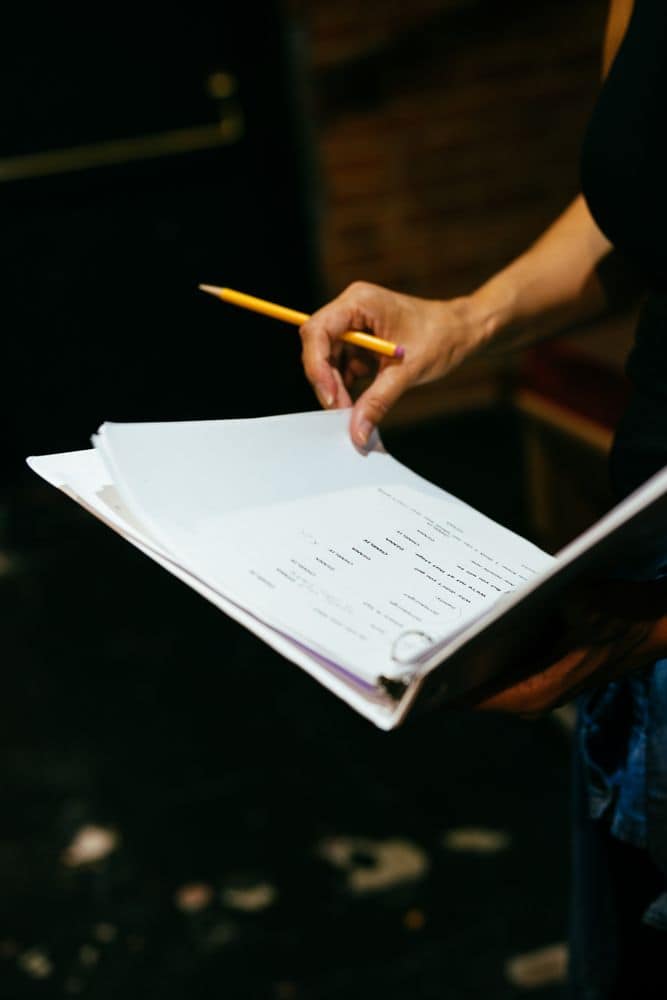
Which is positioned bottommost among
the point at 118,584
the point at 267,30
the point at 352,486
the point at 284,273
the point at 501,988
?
the point at 501,988

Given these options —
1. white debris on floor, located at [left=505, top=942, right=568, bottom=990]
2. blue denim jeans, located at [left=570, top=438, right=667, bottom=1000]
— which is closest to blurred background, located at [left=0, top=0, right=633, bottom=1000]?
white debris on floor, located at [left=505, top=942, right=568, bottom=990]

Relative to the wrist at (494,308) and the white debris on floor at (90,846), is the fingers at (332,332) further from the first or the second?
the white debris on floor at (90,846)

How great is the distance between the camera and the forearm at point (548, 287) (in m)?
0.92

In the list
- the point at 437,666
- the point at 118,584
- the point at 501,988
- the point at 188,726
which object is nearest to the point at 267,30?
the point at 118,584

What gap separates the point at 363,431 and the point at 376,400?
33mm

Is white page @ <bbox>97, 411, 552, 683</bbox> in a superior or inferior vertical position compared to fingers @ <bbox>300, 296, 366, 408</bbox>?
inferior

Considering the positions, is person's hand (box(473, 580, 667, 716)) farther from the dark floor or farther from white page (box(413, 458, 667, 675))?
the dark floor

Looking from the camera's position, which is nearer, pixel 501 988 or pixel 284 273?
pixel 501 988

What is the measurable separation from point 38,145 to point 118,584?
1269 mm

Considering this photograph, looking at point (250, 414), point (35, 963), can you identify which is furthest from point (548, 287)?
point (250, 414)

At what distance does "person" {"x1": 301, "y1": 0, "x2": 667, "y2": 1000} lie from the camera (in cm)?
59

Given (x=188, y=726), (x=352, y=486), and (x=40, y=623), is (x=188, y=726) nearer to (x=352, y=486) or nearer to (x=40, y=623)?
(x=40, y=623)

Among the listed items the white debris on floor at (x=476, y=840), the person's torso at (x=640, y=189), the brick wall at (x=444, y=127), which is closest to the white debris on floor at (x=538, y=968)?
the white debris on floor at (x=476, y=840)

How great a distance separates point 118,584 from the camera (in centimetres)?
246
